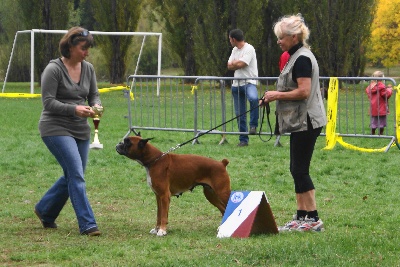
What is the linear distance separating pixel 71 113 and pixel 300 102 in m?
2.02

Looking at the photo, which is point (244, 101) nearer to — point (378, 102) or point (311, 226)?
point (378, 102)

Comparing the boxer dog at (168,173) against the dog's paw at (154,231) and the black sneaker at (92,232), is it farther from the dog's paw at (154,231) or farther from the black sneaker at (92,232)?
the black sneaker at (92,232)

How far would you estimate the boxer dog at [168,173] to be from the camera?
25.9 ft

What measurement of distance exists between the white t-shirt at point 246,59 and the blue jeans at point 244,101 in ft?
0.35

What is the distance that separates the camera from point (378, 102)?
1569 centimetres

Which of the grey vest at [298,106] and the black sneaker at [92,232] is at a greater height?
the grey vest at [298,106]

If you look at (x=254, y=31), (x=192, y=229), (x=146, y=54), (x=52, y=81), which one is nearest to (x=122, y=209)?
(x=192, y=229)

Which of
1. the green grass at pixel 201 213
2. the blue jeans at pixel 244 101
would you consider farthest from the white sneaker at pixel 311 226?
the blue jeans at pixel 244 101

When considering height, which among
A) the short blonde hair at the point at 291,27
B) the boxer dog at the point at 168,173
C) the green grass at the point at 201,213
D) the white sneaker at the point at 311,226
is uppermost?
the short blonde hair at the point at 291,27

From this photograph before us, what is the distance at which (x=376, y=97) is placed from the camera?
50.5 ft

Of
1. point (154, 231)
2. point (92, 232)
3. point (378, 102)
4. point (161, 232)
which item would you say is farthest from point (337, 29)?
point (92, 232)

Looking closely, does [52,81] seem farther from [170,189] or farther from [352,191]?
[352,191]

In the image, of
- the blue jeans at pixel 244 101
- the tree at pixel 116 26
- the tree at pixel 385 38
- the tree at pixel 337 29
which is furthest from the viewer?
the tree at pixel 385 38

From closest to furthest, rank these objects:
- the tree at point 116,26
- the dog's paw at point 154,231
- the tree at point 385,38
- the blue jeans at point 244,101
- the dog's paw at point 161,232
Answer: the dog's paw at point 161,232, the dog's paw at point 154,231, the blue jeans at point 244,101, the tree at point 116,26, the tree at point 385,38
